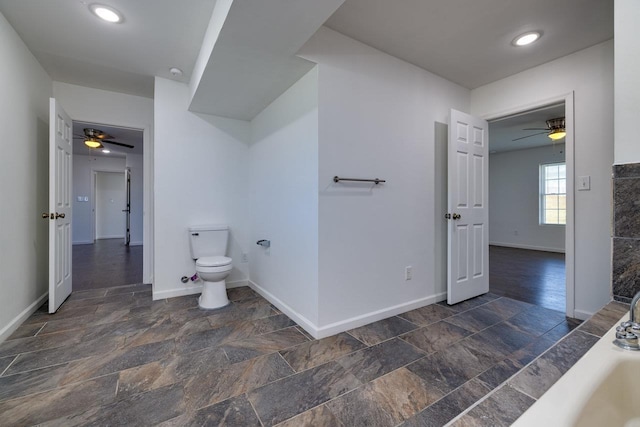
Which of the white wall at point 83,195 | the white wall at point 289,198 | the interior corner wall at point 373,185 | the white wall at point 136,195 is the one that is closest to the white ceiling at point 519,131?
the interior corner wall at point 373,185

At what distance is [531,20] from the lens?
204 cm

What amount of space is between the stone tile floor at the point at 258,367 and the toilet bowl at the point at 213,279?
0.12 m

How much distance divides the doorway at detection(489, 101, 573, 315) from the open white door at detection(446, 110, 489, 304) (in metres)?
1.28

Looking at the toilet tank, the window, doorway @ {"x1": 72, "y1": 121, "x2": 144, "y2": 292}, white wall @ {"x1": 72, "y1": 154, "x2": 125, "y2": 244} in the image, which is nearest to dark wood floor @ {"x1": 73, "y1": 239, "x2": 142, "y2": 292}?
doorway @ {"x1": 72, "y1": 121, "x2": 144, "y2": 292}

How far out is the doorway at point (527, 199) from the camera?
463 cm

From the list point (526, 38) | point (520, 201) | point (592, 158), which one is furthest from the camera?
point (520, 201)

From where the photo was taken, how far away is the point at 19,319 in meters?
2.26

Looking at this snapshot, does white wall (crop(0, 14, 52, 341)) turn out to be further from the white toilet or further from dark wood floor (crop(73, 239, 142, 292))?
the white toilet

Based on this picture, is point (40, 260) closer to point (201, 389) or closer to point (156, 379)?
point (156, 379)

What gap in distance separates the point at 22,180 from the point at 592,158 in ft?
15.9

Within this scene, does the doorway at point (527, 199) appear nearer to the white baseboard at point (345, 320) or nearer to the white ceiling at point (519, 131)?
the white ceiling at point (519, 131)

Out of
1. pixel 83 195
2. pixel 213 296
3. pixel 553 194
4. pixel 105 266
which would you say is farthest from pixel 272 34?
pixel 83 195

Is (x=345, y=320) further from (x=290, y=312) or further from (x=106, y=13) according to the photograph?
(x=106, y=13)

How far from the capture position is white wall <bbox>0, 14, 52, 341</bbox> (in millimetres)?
2092
